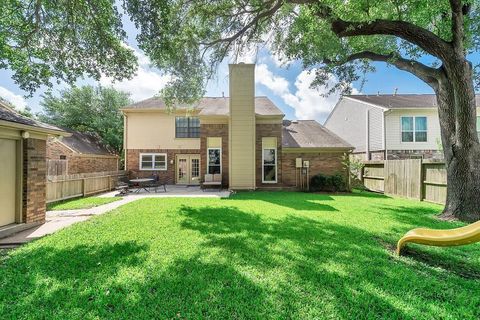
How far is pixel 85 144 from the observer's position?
18.1 m

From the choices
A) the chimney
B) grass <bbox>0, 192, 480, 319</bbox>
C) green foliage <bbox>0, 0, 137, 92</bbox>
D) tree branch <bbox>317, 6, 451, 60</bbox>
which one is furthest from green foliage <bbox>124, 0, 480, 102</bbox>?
grass <bbox>0, 192, 480, 319</bbox>

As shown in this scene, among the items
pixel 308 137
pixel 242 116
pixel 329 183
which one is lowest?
pixel 329 183

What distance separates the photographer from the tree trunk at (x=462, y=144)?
266 inches

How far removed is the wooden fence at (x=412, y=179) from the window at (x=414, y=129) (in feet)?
16.7

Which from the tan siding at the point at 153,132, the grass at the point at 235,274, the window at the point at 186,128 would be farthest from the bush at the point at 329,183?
the window at the point at 186,128

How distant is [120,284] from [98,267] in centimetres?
84

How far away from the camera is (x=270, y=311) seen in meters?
2.66

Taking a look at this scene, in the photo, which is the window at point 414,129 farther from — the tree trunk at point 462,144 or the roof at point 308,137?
the tree trunk at point 462,144

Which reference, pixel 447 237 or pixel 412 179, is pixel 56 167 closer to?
pixel 447 237

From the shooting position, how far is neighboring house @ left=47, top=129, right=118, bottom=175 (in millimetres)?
14934

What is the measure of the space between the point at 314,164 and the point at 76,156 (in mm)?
15970

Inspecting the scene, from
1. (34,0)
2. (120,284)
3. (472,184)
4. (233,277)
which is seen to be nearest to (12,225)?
(120,284)

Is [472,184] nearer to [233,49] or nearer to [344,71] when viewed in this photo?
[344,71]

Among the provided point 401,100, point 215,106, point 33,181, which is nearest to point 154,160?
point 215,106
